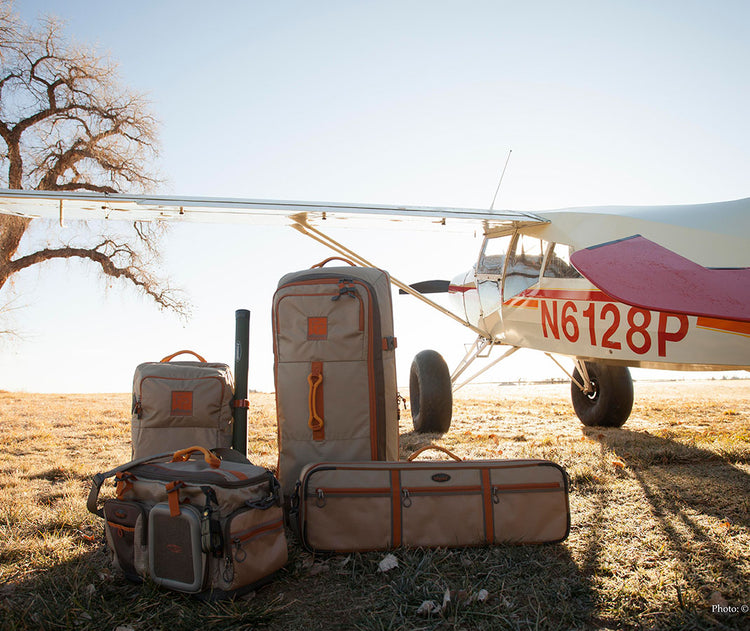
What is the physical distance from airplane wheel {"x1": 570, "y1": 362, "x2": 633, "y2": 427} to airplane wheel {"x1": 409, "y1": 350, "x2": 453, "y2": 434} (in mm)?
1720

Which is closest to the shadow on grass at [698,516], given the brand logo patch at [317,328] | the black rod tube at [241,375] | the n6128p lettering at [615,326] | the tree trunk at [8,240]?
the n6128p lettering at [615,326]

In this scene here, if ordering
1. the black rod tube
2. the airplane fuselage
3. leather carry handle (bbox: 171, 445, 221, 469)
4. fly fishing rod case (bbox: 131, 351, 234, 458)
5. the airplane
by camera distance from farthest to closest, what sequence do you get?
1. the airplane fuselage
2. the black rod tube
3. fly fishing rod case (bbox: 131, 351, 234, 458)
4. the airplane
5. leather carry handle (bbox: 171, 445, 221, 469)

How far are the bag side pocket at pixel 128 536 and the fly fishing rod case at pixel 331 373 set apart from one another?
830 mm

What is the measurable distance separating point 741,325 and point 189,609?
11.3ft

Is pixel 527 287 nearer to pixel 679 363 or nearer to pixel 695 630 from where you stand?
pixel 679 363

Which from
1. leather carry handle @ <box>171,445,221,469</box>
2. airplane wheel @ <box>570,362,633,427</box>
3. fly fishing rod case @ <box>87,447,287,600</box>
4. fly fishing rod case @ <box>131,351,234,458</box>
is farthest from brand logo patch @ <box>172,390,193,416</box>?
airplane wheel @ <box>570,362,633,427</box>

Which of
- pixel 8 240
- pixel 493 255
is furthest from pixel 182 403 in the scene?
pixel 8 240

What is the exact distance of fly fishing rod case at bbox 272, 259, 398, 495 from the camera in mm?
2896

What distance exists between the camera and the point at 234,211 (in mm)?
5609

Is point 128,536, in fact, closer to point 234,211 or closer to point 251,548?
point 251,548

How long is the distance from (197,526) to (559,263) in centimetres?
379

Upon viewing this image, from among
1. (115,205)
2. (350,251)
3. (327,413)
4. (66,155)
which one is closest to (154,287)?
(66,155)

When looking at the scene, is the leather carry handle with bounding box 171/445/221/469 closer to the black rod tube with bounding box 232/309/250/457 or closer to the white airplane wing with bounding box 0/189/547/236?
the black rod tube with bounding box 232/309/250/457

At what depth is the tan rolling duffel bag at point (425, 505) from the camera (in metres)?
2.51
